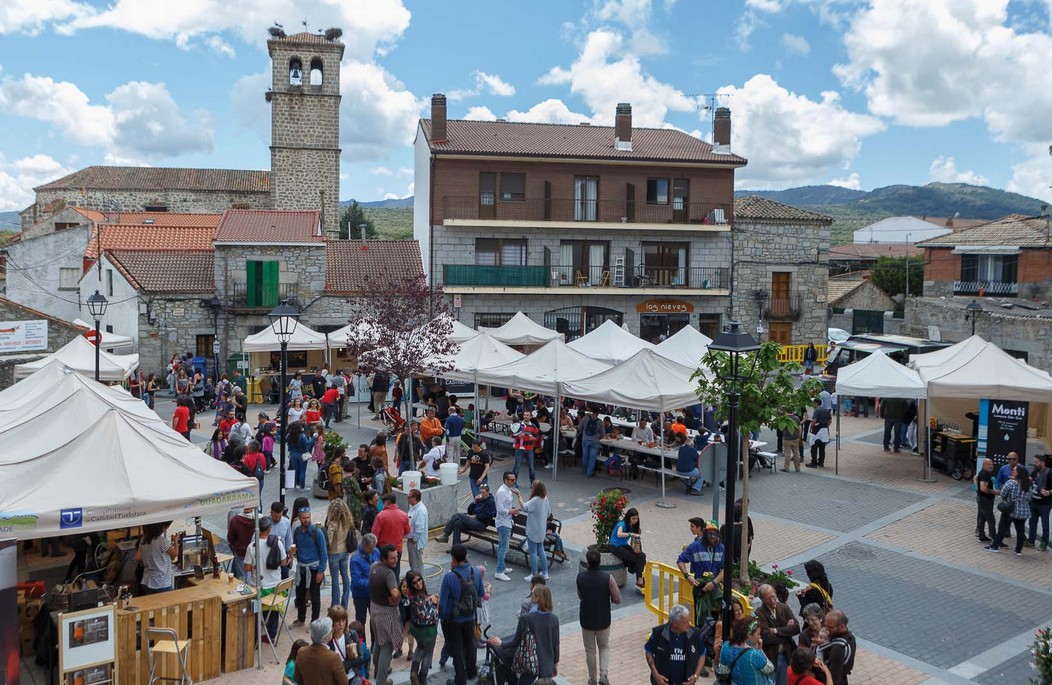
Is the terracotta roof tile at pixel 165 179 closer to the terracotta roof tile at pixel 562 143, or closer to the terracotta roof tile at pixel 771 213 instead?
the terracotta roof tile at pixel 562 143

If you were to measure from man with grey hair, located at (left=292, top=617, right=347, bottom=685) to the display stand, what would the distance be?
7.47ft

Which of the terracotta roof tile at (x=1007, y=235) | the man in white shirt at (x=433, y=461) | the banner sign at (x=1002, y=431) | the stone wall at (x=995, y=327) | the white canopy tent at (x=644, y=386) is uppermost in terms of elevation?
the terracotta roof tile at (x=1007, y=235)

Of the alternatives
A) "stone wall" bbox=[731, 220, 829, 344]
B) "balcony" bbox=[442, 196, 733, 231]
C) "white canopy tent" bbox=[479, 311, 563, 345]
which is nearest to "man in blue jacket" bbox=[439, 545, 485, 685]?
"white canopy tent" bbox=[479, 311, 563, 345]

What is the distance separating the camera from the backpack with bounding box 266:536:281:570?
9.58m

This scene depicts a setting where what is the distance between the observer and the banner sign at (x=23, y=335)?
25047 mm

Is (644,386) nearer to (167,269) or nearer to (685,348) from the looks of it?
(685,348)

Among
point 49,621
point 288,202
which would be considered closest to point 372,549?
point 49,621

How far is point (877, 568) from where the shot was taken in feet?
40.9

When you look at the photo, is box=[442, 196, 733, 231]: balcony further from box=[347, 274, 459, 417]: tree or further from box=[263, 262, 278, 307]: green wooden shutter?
box=[347, 274, 459, 417]: tree

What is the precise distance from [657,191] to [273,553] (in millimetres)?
28983

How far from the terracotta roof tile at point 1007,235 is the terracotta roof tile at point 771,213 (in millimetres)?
6411

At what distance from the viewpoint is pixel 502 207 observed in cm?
3438

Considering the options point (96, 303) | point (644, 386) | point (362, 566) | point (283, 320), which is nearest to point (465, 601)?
point (362, 566)

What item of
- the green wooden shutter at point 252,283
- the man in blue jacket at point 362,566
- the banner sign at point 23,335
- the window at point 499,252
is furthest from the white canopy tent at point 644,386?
the green wooden shutter at point 252,283
